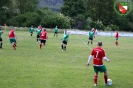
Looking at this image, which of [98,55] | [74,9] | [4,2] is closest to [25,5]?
[4,2]

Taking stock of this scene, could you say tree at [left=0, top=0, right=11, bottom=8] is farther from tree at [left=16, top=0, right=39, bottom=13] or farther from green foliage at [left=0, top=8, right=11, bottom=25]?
tree at [left=16, top=0, right=39, bottom=13]

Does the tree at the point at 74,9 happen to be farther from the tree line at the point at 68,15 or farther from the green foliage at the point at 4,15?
the green foliage at the point at 4,15

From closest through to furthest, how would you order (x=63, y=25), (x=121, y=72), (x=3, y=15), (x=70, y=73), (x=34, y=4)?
(x=70, y=73) < (x=121, y=72) < (x=63, y=25) < (x=3, y=15) < (x=34, y=4)

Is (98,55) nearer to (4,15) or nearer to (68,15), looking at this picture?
(4,15)

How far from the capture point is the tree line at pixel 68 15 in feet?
255

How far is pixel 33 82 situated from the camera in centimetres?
1277

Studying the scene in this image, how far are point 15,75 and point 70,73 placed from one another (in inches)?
117

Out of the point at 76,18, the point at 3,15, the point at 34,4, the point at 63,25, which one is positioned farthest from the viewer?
the point at 34,4

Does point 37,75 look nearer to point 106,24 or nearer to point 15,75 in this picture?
point 15,75

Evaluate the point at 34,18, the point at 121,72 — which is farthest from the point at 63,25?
the point at 121,72

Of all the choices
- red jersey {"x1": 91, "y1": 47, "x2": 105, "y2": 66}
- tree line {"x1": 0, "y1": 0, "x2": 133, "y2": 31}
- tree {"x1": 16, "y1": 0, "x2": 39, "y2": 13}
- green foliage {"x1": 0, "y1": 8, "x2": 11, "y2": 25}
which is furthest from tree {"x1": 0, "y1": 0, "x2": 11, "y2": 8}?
red jersey {"x1": 91, "y1": 47, "x2": 105, "y2": 66}

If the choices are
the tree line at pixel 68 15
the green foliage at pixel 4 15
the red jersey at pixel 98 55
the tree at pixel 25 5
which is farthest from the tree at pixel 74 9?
the red jersey at pixel 98 55

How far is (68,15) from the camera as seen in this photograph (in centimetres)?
8988

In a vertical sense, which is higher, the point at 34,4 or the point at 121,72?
the point at 34,4
